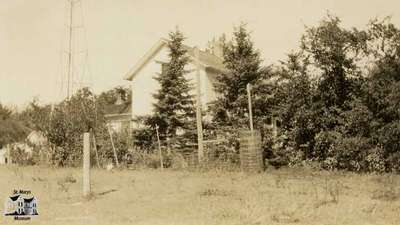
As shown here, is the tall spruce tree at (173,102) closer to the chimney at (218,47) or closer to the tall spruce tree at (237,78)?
the tall spruce tree at (237,78)

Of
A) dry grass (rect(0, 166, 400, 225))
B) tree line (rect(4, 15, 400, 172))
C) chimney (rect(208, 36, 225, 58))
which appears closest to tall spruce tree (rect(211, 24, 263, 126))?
tree line (rect(4, 15, 400, 172))

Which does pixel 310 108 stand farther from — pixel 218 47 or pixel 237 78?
pixel 218 47

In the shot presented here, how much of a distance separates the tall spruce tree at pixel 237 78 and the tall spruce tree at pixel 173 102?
10.00ft

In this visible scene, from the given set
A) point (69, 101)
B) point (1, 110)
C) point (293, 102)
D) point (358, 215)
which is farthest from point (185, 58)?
point (1, 110)

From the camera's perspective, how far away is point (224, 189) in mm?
13492

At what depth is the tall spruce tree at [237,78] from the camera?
81.1 feet

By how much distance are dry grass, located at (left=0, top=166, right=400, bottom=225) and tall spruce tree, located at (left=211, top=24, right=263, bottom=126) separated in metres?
7.24

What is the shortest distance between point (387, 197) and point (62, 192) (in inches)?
327

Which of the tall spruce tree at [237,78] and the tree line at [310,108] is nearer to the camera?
the tree line at [310,108]

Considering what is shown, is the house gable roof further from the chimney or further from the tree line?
the tree line

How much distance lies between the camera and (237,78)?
24938 millimetres

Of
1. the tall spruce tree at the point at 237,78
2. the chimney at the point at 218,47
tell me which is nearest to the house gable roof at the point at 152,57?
the chimney at the point at 218,47

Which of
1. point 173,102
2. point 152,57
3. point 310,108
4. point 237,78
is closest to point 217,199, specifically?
point 310,108

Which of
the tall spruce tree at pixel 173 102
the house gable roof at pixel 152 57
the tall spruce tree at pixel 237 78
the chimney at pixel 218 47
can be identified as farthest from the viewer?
the chimney at pixel 218 47
